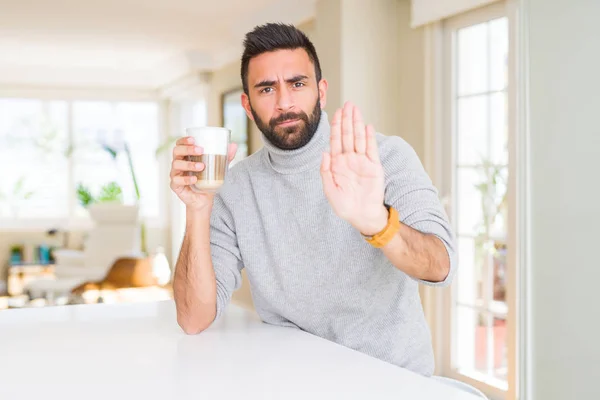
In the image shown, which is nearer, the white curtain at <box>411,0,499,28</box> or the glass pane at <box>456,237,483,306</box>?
the white curtain at <box>411,0,499,28</box>

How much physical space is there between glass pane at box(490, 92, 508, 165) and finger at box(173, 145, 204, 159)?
8.48ft

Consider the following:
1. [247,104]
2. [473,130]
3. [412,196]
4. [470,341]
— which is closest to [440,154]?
[473,130]

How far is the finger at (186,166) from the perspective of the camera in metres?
1.23

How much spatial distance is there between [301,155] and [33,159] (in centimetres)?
803

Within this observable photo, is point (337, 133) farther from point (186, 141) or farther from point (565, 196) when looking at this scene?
point (565, 196)

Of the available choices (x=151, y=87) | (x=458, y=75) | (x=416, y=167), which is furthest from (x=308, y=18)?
(x=151, y=87)

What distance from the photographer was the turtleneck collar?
153cm

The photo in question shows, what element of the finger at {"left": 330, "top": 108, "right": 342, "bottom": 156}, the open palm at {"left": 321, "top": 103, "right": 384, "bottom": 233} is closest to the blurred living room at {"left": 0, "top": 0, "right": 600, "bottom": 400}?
the open palm at {"left": 321, "top": 103, "right": 384, "bottom": 233}

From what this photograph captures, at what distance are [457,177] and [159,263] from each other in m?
4.45

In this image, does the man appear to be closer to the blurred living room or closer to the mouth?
the mouth

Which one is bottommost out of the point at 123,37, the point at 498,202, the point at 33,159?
the point at 498,202

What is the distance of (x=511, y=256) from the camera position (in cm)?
333

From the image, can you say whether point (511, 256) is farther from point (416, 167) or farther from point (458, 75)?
point (416, 167)

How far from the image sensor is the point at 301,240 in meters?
1.49
